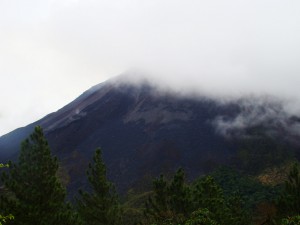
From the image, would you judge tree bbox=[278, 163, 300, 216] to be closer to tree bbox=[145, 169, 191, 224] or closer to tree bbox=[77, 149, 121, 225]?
tree bbox=[145, 169, 191, 224]

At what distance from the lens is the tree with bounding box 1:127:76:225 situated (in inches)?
1257

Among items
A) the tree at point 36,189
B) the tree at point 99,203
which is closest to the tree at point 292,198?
the tree at point 99,203

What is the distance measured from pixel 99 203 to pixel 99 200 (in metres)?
0.36

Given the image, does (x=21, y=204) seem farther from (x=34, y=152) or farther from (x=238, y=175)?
(x=238, y=175)

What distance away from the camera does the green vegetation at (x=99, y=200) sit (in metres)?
32.0

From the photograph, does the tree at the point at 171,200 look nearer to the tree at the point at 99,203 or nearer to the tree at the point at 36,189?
the tree at the point at 99,203

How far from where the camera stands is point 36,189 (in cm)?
3350

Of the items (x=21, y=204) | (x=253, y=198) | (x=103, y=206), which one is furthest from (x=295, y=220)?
(x=253, y=198)

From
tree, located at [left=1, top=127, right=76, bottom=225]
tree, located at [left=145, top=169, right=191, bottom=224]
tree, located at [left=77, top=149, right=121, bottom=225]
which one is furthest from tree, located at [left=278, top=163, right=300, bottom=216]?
tree, located at [left=1, top=127, right=76, bottom=225]

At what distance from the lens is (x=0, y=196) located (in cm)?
3183

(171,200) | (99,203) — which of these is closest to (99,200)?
(99,203)

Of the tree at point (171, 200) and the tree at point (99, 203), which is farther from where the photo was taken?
the tree at point (99, 203)

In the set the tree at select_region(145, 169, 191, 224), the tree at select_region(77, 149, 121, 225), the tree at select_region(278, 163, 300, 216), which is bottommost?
the tree at select_region(278, 163, 300, 216)

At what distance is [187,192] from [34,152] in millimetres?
16851
